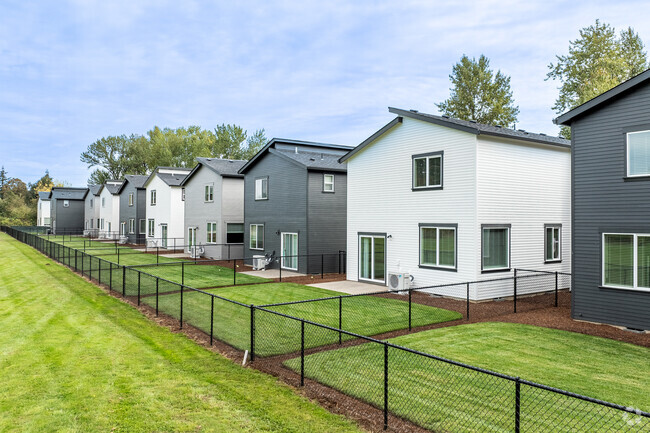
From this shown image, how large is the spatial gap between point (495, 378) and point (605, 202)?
6.82 meters

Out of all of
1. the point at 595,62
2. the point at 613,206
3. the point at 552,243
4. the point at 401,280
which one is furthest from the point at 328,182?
the point at 595,62

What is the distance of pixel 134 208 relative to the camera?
43.9 m

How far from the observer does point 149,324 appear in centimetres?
1132

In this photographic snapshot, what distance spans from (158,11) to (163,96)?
58.4 meters

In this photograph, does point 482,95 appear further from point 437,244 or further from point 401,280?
point 401,280

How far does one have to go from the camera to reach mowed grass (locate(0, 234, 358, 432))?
5.75 m

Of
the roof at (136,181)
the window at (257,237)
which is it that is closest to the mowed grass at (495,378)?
the window at (257,237)

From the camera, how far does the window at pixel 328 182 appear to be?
22891 millimetres

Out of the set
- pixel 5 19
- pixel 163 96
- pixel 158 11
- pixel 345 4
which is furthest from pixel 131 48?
pixel 163 96

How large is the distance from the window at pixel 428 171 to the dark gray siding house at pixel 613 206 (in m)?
4.50

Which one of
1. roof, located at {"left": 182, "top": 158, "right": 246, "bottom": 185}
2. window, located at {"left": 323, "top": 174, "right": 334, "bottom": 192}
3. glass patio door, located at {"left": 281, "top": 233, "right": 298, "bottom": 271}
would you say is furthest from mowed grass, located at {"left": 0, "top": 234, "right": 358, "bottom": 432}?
roof, located at {"left": 182, "top": 158, "right": 246, "bottom": 185}

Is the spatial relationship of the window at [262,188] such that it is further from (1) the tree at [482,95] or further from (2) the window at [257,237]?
(1) the tree at [482,95]

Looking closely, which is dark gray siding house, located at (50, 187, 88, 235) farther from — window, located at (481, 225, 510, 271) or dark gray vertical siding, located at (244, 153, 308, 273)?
window, located at (481, 225, 510, 271)

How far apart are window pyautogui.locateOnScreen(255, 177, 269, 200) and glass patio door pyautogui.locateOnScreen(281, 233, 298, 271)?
3.05 meters
